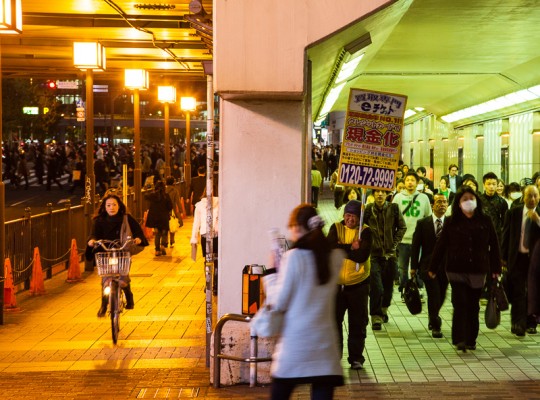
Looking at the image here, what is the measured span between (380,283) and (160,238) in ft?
32.5

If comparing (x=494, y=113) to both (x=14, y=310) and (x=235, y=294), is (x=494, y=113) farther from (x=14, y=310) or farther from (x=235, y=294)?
(x=235, y=294)

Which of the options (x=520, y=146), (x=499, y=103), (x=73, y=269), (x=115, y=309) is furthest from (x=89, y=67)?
Result: (x=520, y=146)

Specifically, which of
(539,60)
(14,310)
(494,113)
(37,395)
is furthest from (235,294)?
(494,113)

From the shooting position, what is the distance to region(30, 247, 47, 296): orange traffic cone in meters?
15.2

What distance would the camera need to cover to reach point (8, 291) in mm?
13664

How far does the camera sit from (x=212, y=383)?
29.1 ft

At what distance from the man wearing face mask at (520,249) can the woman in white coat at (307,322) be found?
5386 mm

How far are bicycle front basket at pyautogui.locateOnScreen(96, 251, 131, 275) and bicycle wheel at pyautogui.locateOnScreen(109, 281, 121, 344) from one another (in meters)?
0.16

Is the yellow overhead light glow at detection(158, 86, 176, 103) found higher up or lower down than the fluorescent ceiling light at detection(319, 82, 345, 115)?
higher up


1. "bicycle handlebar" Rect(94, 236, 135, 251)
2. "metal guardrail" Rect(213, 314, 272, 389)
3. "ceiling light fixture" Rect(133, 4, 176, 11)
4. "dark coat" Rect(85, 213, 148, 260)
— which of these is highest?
"ceiling light fixture" Rect(133, 4, 176, 11)

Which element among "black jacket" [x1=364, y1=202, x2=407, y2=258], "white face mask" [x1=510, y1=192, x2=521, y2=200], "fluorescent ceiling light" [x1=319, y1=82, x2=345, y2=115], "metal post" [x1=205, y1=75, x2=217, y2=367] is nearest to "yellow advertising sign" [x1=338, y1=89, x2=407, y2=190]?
"metal post" [x1=205, y1=75, x2=217, y2=367]

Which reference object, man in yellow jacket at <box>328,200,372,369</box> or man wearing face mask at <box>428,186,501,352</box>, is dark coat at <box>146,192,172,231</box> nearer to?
man wearing face mask at <box>428,186,501,352</box>

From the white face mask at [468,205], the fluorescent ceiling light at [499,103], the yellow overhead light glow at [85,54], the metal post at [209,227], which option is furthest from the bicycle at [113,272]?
the fluorescent ceiling light at [499,103]

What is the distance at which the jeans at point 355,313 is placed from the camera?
9523 millimetres
